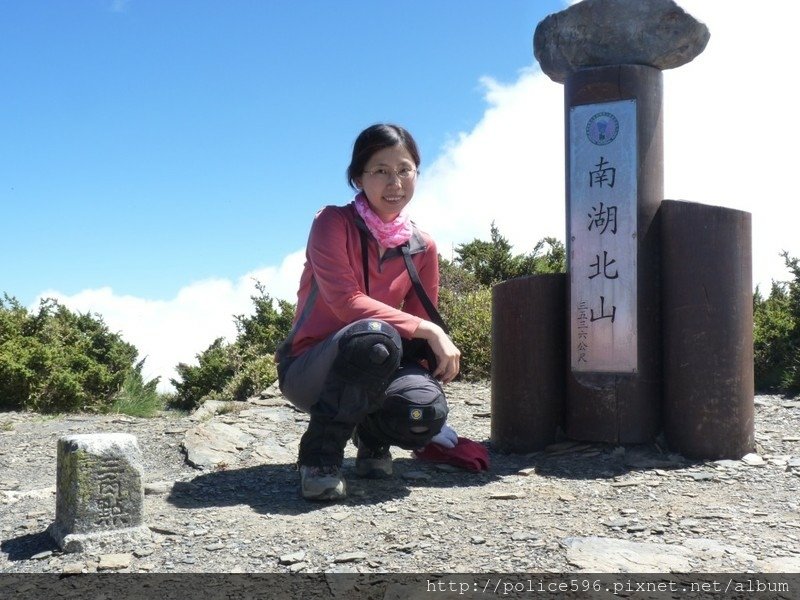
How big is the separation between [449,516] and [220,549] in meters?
0.90

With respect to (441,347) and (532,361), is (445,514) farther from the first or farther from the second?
(532,361)

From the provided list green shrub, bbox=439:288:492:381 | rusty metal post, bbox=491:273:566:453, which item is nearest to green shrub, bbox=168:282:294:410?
green shrub, bbox=439:288:492:381

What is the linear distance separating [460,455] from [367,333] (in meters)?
1.14

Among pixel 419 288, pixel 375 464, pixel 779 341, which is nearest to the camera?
pixel 419 288

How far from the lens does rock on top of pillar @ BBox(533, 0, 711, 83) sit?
14.6 feet

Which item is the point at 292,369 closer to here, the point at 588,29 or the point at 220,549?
the point at 220,549

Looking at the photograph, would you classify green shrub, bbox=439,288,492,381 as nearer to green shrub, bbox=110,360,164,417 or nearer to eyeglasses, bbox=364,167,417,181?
green shrub, bbox=110,360,164,417

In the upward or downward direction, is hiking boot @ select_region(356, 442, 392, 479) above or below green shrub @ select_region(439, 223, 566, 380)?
below

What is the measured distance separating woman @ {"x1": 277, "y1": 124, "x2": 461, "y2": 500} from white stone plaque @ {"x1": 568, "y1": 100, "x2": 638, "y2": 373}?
1.05m

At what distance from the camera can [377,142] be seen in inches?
139

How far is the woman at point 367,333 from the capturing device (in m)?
3.32

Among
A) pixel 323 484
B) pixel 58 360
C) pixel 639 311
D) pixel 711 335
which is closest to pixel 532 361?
pixel 639 311

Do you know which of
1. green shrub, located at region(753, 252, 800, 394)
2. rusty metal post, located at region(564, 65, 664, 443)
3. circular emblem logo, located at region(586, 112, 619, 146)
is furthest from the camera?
green shrub, located at region(753, 252, 800, 394)

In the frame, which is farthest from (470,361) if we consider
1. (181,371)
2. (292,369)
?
(292,369)
